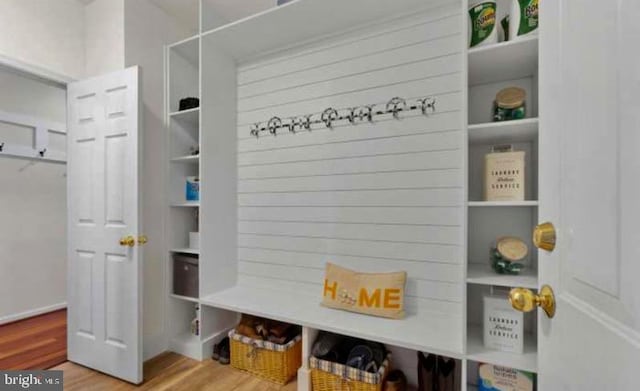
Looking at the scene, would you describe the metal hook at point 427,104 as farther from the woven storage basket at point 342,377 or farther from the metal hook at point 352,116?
the woven storage basket at point 342,377

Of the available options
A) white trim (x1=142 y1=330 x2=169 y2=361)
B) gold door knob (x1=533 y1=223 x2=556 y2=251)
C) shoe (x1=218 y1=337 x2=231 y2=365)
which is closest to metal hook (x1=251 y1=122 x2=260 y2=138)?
shoe (x1=218 y1=337 x2=231 y2=365)

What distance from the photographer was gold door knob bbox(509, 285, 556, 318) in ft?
2.17

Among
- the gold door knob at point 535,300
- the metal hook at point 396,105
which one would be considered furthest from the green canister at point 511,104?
the gold door knob at point 535,300

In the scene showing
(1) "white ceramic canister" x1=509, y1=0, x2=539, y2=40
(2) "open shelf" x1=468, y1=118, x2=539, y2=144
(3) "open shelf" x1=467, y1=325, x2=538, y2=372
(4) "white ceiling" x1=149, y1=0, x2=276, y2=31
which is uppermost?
(4) "white ceiling" x1=149, y1=0, x2=276, y2=31

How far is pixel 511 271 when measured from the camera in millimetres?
1503

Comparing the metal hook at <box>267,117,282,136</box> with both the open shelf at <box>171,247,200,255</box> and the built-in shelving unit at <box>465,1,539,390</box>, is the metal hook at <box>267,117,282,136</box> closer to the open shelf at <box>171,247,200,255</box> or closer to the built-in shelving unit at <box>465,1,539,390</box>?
the open shelf at <box>171,247,200,255</box>

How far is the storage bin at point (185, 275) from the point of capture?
89.4 inches

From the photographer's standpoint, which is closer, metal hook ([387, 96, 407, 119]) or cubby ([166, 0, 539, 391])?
cubby ([166, 0, 539, 391])

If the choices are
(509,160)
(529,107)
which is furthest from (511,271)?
(529,107)

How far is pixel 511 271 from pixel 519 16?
4.00 ft

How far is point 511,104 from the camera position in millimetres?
1485

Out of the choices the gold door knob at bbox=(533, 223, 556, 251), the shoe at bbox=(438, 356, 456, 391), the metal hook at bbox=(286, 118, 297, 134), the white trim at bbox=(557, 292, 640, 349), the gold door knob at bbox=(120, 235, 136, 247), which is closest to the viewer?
the white trim at bbox=(557, 292, 640, 349)

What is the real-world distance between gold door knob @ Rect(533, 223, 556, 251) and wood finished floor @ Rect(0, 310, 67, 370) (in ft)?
9.99

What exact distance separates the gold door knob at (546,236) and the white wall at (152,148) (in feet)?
7.77
